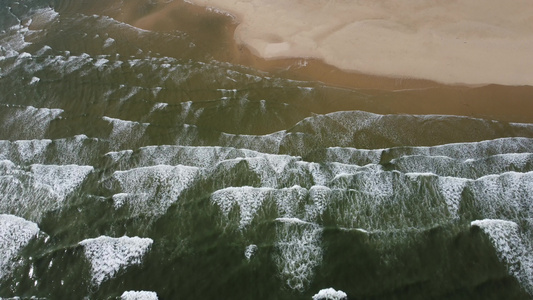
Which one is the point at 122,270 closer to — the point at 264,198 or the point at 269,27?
the point at 264,198

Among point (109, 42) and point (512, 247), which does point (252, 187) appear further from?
point (109, 42)

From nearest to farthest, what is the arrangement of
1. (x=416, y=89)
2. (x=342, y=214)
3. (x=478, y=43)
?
(x=342, y=214)
(x=416, y=89)
(x=478, y=43)

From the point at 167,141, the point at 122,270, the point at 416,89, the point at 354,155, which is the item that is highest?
the point at 416,89

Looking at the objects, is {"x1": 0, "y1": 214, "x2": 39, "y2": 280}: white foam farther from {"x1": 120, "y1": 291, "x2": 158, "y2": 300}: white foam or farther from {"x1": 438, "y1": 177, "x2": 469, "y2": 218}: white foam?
{"x1": 438, "y1": 177, "x2": 469, "y2": 218}: white foam

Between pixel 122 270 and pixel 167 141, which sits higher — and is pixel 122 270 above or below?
below

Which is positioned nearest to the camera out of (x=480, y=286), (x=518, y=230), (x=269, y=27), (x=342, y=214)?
(x=480, y=286)

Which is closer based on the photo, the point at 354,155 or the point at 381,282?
the point at 381,282

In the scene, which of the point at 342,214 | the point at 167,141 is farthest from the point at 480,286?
the point at 167,141
